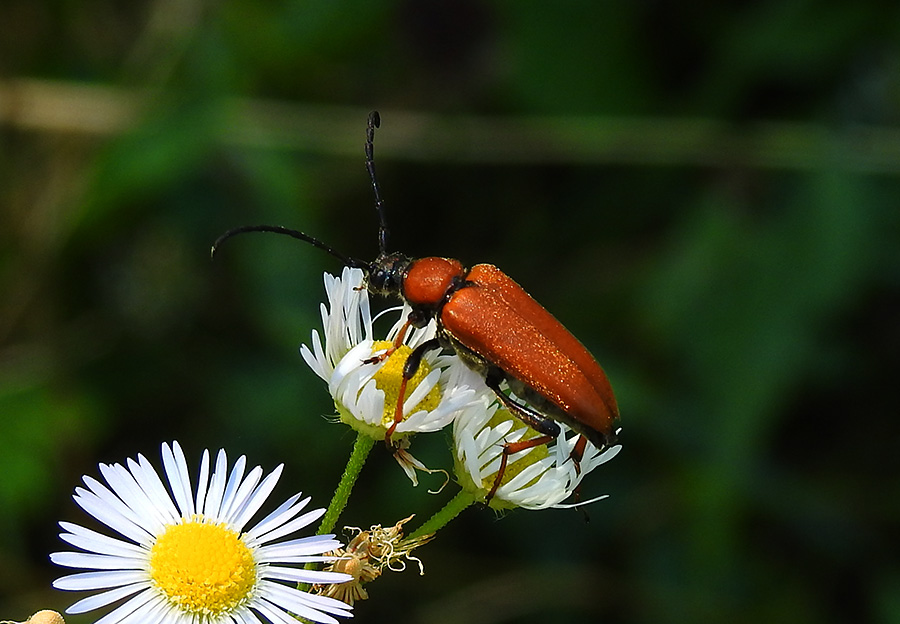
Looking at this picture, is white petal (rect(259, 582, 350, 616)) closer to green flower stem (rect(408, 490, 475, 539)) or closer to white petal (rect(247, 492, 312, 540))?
white petal (rect(247, 492, 312, 540))

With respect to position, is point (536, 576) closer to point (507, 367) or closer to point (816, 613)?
point (816, 613)

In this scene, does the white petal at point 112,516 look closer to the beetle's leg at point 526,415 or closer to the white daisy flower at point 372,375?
the white daisy flower at point 372,375

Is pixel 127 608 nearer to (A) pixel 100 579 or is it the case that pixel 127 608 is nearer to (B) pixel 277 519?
(A) pixel 100 579

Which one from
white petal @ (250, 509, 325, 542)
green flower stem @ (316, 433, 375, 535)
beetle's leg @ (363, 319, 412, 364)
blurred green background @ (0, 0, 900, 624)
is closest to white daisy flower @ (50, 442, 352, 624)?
white petal @ (250, 509, 325, 542)

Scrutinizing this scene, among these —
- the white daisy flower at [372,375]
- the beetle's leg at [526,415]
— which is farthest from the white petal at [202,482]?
the beetle's leg at [526,415]

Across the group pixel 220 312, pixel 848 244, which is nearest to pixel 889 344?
pixel 848 244

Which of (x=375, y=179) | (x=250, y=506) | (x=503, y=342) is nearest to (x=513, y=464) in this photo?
(x=503, y=342)
